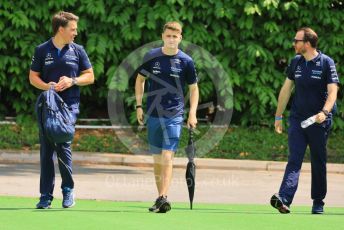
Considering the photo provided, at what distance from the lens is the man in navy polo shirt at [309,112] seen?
32.1ft

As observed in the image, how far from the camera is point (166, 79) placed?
32.2ft

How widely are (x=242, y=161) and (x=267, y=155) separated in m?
0.79

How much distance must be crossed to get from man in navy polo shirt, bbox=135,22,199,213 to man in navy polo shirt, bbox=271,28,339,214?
1023 millimetres

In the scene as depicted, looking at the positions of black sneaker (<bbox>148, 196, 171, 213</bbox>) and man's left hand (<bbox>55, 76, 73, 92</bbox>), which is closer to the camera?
man's left hand (<bbox>55, 76, 73, 92</bbox>)

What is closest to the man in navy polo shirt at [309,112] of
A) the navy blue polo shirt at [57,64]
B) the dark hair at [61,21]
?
the navy blue polo shirt at [57,64]

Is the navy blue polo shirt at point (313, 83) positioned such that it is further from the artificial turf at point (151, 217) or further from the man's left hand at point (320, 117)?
the artificial turf at point (151, 217)

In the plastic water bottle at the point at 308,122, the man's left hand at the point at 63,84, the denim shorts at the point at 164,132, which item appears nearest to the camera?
the man's left hand at the point at 63,84

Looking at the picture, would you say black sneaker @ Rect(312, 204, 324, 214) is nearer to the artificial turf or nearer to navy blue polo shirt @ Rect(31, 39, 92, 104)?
the artificial turf

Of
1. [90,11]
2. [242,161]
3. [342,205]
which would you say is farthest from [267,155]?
[342,205]

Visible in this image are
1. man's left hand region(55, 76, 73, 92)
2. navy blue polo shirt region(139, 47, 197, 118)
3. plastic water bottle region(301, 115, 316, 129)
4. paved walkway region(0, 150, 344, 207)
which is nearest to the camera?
man's left hand region(55, 76, 73, 92)

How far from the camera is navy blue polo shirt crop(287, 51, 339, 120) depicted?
9789mm

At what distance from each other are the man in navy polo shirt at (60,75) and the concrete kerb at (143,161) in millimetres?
5845

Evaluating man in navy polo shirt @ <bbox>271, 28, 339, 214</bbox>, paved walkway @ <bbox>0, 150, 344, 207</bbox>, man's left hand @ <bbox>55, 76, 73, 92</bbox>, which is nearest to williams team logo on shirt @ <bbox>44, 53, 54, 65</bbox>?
man's left hand @ <bbox>55, 76, 73, 92</bbox>

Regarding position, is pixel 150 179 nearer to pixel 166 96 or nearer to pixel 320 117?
pixel 166 96
